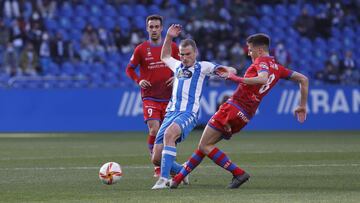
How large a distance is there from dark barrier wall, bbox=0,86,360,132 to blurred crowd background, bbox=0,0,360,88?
61 cm

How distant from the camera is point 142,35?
31.0 m

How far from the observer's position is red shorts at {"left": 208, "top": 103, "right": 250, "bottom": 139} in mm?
11914

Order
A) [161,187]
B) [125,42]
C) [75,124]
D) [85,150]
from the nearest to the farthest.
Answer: [161,187]
[85,150]
[75,124]
[125,42]

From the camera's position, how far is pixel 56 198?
10344 mm

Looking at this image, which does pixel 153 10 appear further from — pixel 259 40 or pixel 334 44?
pixel 259 40

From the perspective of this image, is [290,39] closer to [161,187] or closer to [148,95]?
[148,95]

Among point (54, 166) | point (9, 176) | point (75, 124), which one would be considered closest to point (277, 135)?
point (75, 124)

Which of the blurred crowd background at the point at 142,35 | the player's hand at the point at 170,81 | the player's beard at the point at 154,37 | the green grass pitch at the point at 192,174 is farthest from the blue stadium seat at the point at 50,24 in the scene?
the player's hand at the point at 170,81

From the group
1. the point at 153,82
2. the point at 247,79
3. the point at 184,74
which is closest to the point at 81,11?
the point at 153,82

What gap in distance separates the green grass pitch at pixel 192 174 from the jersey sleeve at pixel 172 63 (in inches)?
61.8

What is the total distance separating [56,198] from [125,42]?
20601 mm

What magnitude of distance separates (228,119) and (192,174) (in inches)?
84.8

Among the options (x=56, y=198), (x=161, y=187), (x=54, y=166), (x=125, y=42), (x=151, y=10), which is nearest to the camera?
(x=56, y=198)

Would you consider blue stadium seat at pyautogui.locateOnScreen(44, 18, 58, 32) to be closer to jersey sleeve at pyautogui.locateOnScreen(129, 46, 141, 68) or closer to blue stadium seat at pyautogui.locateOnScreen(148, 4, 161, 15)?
blue stadium seat at pyautogui.locateOnScreen(148, 4, 161, 15)
